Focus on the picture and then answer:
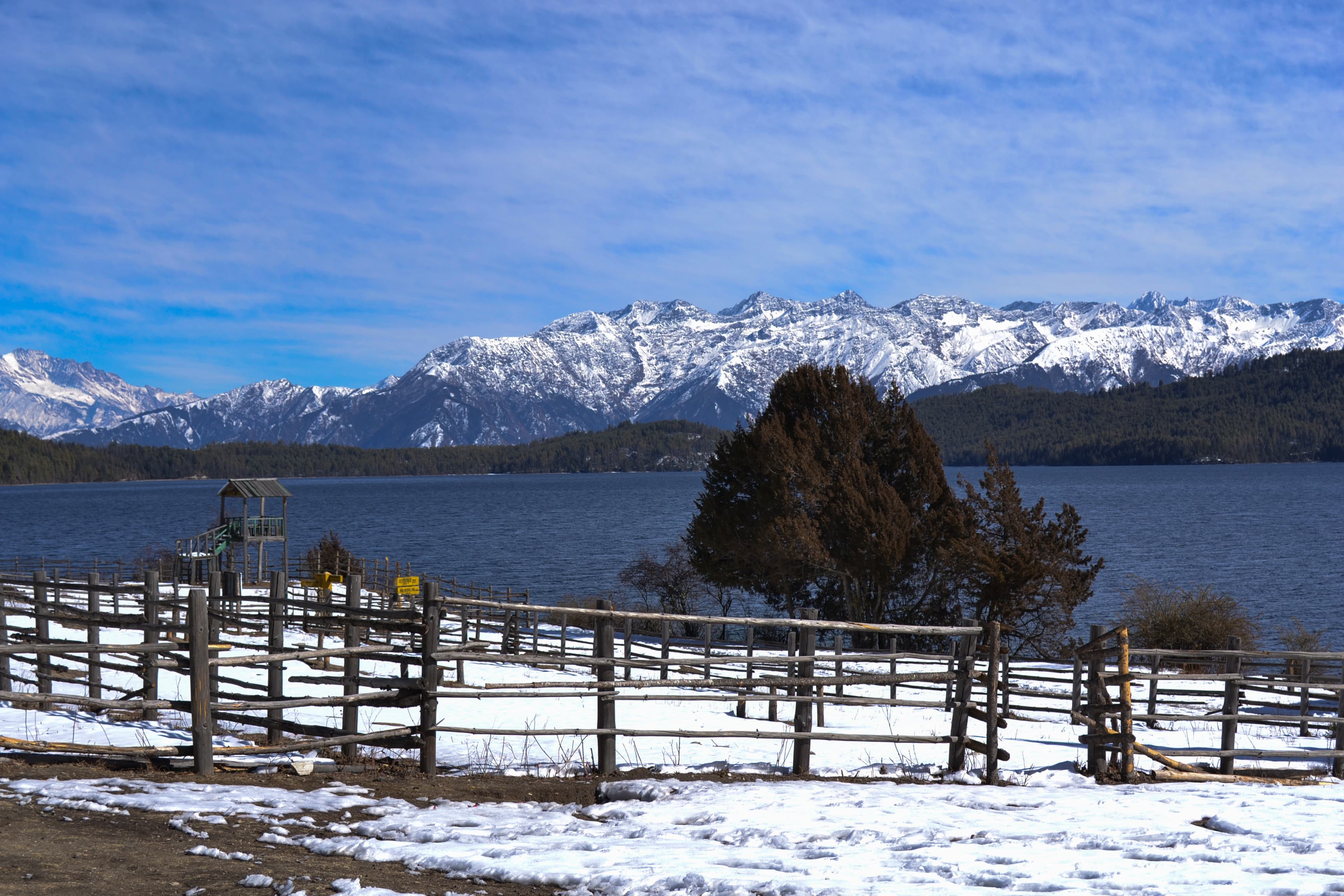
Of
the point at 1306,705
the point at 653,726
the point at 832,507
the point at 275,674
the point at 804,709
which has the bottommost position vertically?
the point at 653,726

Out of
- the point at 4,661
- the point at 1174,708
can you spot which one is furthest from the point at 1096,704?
the point at 4,661

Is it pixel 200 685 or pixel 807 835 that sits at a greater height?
pixel 200 685

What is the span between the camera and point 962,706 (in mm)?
10688

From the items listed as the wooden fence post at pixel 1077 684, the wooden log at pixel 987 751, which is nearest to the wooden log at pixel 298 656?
the wooden log at pixel 987 751

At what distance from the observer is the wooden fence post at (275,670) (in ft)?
37.2

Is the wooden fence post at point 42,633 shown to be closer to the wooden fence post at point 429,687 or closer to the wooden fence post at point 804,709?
the wooden fence post at point 429,687

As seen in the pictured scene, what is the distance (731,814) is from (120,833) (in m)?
4.30

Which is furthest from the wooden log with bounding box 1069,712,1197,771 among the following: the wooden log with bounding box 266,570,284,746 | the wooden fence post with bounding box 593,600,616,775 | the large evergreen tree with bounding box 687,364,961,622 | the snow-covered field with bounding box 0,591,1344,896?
the large evergreen tree with bounding box 687,364,961,622

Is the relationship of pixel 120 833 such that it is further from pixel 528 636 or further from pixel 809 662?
pixel 528 636

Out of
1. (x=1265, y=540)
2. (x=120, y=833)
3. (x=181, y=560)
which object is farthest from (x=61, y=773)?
(x=1265, y=540)

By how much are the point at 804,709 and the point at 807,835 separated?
3.09 meters

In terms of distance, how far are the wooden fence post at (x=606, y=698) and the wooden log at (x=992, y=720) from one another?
3.57m

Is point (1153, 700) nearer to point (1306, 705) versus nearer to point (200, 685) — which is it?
point (1306, 705)

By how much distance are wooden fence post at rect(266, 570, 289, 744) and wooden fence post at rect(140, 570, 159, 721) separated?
1.26 meters
